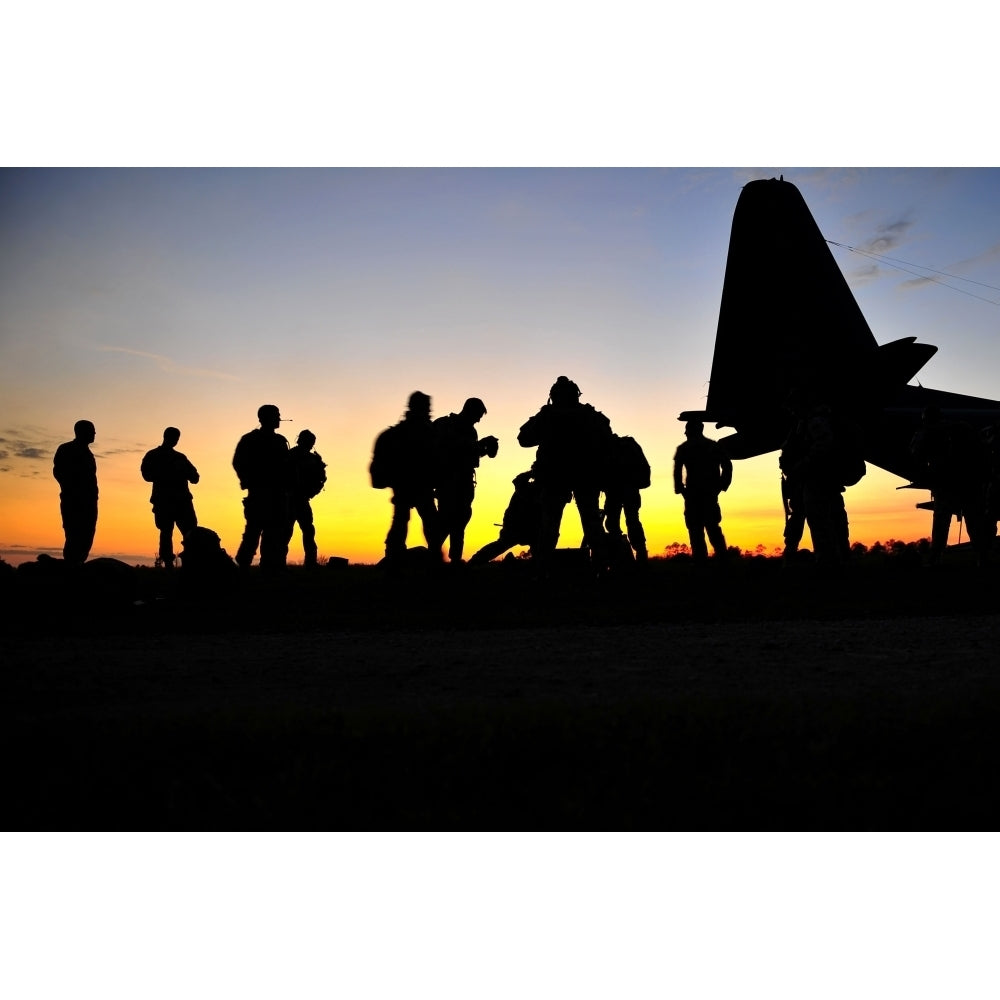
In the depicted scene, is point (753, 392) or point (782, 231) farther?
point (782, 231)

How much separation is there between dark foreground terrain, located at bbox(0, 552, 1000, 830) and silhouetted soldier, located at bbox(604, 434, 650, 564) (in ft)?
13.0

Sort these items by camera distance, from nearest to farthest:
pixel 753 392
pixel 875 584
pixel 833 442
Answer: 1. pixel 875 584
2. pixel 833 442
3. pixel 753 392

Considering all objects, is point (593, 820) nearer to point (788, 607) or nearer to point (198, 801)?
point (198, 801)

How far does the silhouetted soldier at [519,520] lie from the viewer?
12.9 meters

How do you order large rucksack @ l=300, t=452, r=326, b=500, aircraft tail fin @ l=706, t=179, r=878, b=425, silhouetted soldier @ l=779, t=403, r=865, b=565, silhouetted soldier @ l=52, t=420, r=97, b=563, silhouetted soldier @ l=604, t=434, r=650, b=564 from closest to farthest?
1. silhouetted soldier @ l=779, t=403, r=865, b=565
2. silhouetted soldier @ l=52, t=420, r=97, b=563
3. silhouetted soldier @ l=604, t=434, r=650, b=564
4. large rucksack @ l=300, t=452, r=326, b=500
5. aircraft tail fin @ l=706, t=179, r=878, b=425

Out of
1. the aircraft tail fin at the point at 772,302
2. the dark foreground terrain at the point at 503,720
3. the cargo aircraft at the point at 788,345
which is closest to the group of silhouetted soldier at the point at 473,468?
the dark foreground terrain at the point at 503,720

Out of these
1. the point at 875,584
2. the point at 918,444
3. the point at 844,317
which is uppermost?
the point at 844,317

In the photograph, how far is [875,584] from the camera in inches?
388

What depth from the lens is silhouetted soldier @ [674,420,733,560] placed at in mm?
12461

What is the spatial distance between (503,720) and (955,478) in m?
9.92

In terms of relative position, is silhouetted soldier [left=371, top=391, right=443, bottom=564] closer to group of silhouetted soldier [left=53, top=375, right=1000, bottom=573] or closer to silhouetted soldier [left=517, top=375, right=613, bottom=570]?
group of silhouetted soldier [left=53, top=375, right=1000, bottom=573]

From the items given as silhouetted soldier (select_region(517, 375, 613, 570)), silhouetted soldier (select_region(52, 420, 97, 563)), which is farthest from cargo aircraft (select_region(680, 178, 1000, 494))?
silhouetted soldier (select_region(52, 420, 97, 563))

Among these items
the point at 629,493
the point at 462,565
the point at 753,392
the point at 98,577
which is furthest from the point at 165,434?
the point at 753,392

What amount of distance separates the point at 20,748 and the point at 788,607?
6791mm
